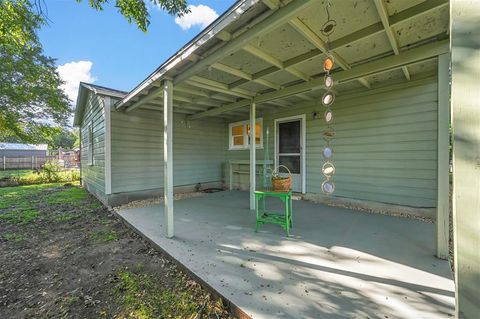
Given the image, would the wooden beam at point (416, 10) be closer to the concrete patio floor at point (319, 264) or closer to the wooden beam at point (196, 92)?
the concrete patio floor at point (319, 264)

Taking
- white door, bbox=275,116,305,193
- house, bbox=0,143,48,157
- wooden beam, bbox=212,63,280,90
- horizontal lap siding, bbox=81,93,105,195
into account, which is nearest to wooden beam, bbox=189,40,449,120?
wooden beam, bbox=212,63,280,90

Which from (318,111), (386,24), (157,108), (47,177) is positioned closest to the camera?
(386,24)

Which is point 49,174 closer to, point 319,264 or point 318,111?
point 318,111

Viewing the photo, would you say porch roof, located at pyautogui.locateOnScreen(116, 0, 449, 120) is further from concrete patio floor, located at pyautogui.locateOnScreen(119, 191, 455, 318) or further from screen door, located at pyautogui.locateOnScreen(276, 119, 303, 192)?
concrete patio floor, located at pyautogui.locateOnScreen(119, 191, 455, 318)

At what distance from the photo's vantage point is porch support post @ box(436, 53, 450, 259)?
2.29 metres

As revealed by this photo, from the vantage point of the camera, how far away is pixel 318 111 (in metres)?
5.10

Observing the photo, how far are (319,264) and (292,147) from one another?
3670 millimetres

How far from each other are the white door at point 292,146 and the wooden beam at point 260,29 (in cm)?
342

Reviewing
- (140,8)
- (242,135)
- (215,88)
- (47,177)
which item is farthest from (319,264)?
(47,177)

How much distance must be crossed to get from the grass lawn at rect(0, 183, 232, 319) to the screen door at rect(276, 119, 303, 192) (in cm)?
376

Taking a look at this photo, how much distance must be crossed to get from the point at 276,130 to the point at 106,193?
456 cm

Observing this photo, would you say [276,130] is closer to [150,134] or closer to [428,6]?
[150,134]

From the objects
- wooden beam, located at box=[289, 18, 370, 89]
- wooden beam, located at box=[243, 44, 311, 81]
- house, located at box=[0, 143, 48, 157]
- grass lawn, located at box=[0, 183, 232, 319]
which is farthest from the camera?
house, located at box=[0, 143, 48, 157]

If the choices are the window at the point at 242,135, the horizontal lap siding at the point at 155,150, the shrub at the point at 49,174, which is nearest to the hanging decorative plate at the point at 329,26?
the window at the point at 242,135
